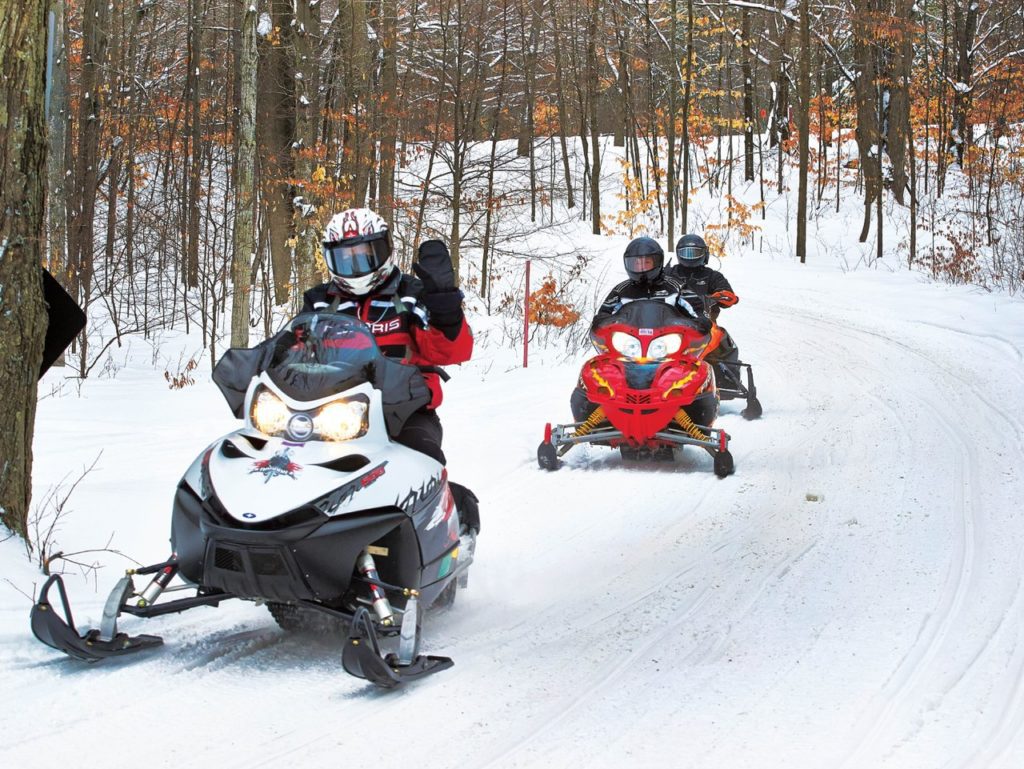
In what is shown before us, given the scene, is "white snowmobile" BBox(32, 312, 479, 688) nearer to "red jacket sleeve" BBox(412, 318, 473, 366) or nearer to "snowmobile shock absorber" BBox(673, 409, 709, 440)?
"red jacket sleeve" BBox(412, 318, 473, 366)

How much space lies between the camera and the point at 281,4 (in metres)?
18.4

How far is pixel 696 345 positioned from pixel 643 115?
32.5 meters

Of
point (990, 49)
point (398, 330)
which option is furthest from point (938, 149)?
point (398, 330)

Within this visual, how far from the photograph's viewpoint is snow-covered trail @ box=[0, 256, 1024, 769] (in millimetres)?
3686

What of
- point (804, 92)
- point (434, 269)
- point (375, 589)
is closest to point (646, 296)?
point (434, 269)

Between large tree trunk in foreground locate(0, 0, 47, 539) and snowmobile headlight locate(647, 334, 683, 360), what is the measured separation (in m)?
4.90

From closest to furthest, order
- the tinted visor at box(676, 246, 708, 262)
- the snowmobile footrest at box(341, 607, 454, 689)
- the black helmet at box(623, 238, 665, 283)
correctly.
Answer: the snowmobile footrest at box(341, 607, 454, 689) → the black helmet at box(623, 238, 665, 283) → the tinted visor at box(676, 246, 708, 262)

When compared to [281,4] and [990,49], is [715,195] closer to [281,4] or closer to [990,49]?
[990,49]

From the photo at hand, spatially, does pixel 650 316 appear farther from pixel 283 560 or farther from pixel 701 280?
pixel 283 560

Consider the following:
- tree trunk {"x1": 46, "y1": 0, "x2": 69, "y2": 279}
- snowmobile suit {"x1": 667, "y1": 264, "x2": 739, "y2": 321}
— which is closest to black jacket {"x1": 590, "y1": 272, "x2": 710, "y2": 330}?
snowmobile suit {"x1": 667, "y1": 264, "x2": 739, "y2": 321}

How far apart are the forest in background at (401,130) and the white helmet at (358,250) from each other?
146cm

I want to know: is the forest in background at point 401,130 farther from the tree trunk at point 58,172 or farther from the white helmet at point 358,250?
the white helmet at point 358,250

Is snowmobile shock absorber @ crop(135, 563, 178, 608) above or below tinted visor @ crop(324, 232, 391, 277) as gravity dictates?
below

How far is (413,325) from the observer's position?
5195mm
